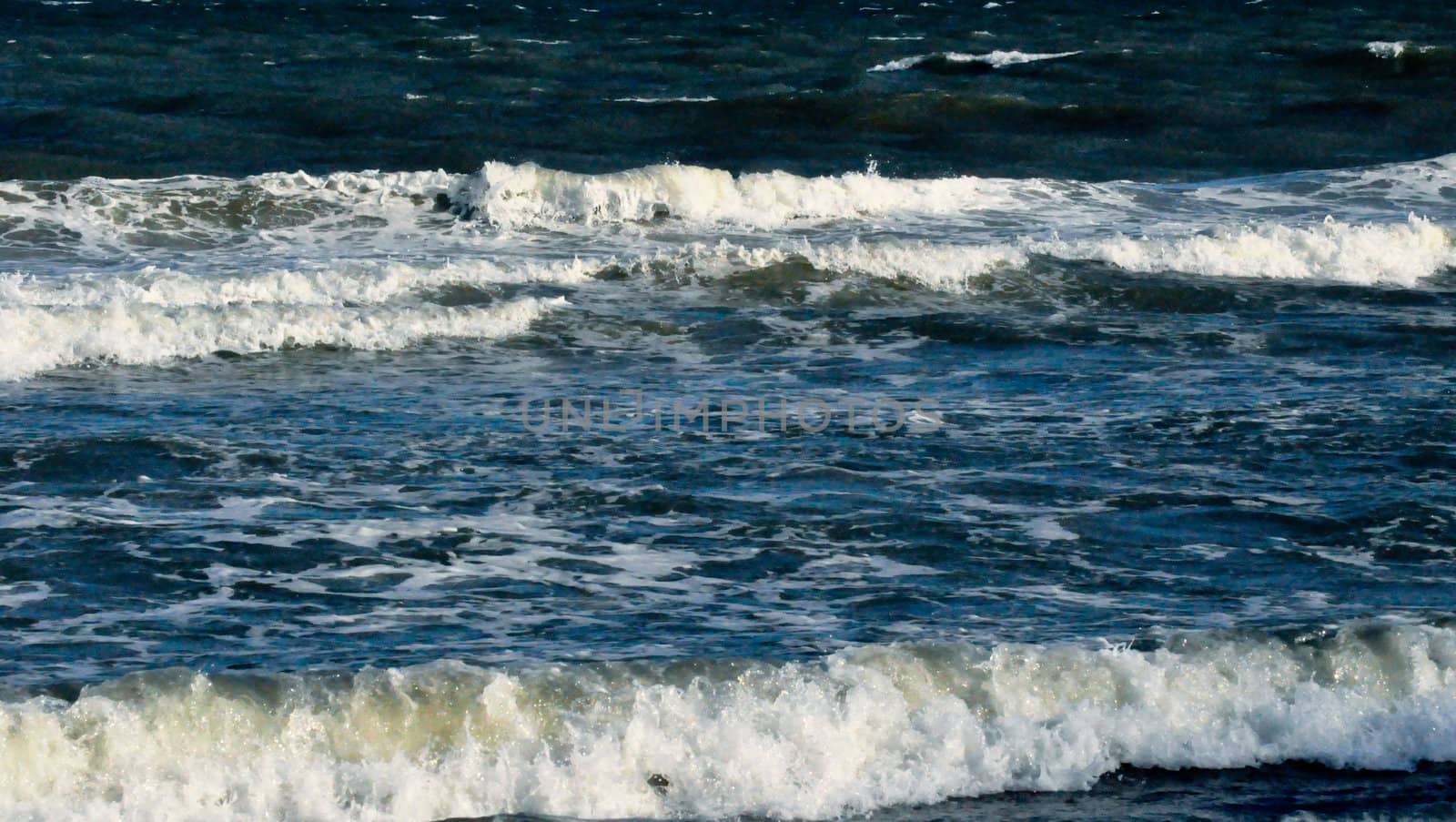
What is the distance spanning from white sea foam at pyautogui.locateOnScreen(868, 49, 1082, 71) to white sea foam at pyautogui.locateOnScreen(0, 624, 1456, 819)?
23084 millimetres

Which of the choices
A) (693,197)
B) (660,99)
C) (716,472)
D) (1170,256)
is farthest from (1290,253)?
(660,99)

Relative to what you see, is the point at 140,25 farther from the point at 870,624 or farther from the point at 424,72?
the point at 870,624

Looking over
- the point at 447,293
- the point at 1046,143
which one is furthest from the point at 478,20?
the point at 447,293

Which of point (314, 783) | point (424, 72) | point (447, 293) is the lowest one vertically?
point (314, 783)

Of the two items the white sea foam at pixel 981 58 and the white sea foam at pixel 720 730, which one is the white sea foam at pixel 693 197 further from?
the white sea foam at pixel 720 730

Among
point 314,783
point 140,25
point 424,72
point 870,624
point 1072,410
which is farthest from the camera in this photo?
point 140,25

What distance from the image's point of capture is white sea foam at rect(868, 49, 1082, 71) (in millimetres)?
29906

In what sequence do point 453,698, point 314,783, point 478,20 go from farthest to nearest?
point 478,20 → point 453,698 → point 314,783

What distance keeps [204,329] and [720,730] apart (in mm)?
7855

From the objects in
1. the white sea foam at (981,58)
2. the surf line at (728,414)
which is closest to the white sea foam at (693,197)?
the surf line at (728,414)

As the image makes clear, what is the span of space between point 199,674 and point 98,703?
0.38 meters

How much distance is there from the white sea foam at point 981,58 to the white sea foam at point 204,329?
16567 mm

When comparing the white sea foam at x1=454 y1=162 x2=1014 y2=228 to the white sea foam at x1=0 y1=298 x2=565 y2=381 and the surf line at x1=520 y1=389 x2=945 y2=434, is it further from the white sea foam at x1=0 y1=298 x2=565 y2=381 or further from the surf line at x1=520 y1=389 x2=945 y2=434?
the surf line at x1=520 y1=389 x2=945 y2=434

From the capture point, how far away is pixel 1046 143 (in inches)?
964
